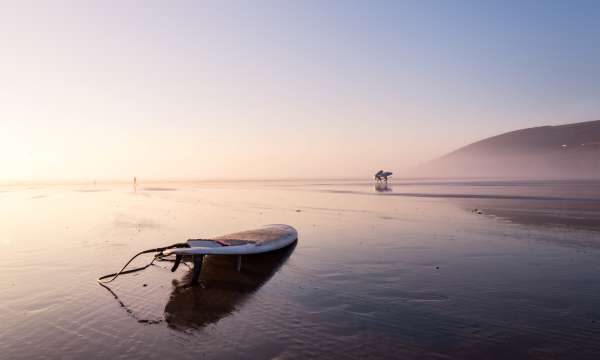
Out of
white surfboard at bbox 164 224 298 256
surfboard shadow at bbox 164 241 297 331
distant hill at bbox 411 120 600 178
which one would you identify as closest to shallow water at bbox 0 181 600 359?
surfboard shadow at bbox 164 241 297 331

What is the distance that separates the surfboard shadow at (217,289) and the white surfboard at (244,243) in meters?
0.42

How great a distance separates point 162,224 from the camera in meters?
17.5

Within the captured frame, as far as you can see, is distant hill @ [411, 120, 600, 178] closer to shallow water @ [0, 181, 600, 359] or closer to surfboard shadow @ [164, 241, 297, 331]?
shallow water @ [0, 181, 600, 359]

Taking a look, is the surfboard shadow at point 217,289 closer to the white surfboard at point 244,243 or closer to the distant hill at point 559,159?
the white surfboard at point 244,243

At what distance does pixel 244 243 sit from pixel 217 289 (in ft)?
6.64

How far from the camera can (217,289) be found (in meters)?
7.92

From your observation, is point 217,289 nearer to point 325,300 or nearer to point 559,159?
point 325,300

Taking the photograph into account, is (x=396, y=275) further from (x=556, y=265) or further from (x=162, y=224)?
(x=162, y=224)

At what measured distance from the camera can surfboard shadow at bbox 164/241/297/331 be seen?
20.7 ft

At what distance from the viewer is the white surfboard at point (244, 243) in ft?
26.4

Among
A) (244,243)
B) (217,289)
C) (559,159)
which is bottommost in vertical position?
(217,289)

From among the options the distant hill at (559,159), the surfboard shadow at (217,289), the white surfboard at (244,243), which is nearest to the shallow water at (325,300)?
the surfboard shadow at (217,289)

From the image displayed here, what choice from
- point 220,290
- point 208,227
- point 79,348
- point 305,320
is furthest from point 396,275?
point 208,227

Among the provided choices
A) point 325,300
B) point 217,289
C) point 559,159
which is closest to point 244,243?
point 217,289
